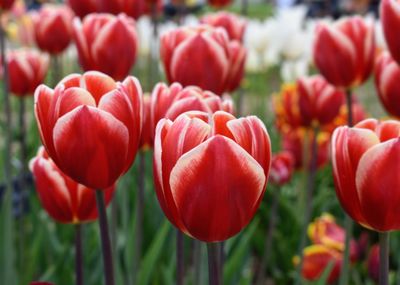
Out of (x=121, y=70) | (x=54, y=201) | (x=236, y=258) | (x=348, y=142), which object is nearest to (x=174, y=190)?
(x=348, y=142)

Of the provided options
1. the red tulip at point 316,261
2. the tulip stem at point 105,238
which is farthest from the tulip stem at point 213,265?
the red tulip at point 316,261

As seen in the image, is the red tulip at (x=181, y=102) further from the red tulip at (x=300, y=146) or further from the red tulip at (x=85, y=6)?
the red tulip at (x=300, y=146)

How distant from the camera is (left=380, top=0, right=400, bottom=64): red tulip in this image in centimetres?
107

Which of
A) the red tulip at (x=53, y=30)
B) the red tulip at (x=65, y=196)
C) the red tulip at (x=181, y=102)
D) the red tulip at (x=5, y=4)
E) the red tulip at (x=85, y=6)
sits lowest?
the red tulip at (x=53, y=30)

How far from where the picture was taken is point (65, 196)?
1026 mm

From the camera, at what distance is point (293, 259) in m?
2.12

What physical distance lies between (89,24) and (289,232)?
124cm

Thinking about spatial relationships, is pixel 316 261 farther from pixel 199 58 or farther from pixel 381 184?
pixel 381 184

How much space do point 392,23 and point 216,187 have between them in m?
0.54

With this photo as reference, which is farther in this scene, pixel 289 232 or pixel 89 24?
pixel 289 232

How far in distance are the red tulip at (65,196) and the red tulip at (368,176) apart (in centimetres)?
36

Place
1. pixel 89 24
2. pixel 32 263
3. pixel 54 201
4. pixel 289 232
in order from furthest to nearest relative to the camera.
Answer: pixel 289 232
pixel 32 263
pixel 89 24
pixel 54 201

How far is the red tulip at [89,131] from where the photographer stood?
2.44 ft

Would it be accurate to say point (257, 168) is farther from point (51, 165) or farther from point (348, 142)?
point (51, 165)
